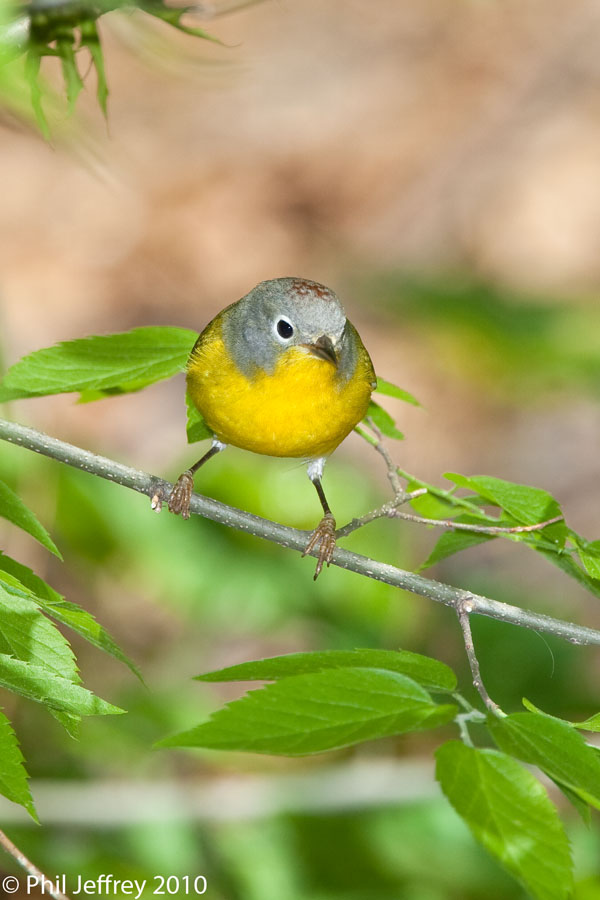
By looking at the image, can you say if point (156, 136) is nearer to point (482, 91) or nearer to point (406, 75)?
point (406, 75)

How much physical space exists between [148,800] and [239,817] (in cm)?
44

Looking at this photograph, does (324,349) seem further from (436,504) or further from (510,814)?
(510,814)

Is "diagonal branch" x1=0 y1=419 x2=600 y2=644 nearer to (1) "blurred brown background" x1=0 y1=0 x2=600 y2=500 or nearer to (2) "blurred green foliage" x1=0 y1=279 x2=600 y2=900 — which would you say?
(2) "blurred green foliage" x1=0 y1=279 x2=600 y2=900

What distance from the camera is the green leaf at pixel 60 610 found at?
197 centimetres

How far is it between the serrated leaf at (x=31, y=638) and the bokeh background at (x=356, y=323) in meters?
0.89

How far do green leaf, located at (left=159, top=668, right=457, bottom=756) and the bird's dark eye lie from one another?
2.00 meters

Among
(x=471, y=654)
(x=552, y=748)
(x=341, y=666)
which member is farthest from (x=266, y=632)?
(x=552, y=748)

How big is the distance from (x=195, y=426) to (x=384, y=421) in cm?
68

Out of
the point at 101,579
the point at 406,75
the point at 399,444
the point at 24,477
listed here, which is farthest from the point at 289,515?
the point at 406,75

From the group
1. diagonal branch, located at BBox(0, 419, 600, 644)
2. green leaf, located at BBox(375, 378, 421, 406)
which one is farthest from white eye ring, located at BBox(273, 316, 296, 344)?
diagonal branch, located at BBox(0, 419, 600, 644)

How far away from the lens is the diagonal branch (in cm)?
250

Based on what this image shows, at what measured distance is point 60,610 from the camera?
2.00 meters

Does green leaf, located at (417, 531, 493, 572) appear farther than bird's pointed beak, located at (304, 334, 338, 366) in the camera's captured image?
No

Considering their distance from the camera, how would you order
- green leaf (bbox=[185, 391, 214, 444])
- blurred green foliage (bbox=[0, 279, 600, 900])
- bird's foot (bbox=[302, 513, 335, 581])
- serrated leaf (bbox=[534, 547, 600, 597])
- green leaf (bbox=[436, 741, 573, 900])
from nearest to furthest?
1. green leaf (bbox=[436, 741, 573, 900])
2. serrated leaf (bbox=[534, 547, 600, 597])
3. green leaf (bbox=[185, 391, 214, 444])
4. bird's foot (bbox=[302, 513, 335, 581])
5. blurred green foliage (bbox=[0, 279, 600, 900])
